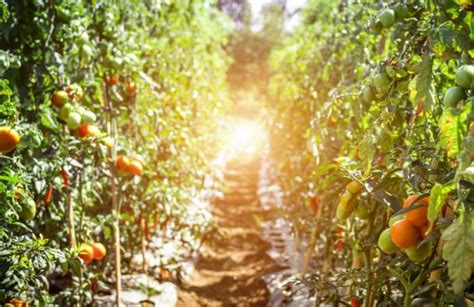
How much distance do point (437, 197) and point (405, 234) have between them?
193mm

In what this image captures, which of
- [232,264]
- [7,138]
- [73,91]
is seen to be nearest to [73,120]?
[73,91]

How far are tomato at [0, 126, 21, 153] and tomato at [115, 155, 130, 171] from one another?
2.37ft

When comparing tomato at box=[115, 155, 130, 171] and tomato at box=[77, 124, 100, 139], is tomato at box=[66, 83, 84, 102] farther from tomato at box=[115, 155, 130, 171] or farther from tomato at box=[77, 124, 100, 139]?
tomato at box=[115, 155, 130, 171]

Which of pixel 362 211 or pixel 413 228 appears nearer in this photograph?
pixel 413 228

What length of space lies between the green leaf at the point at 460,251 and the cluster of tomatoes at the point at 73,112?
151cm

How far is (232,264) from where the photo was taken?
3.63 m

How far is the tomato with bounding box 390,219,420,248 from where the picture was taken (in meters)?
0.94

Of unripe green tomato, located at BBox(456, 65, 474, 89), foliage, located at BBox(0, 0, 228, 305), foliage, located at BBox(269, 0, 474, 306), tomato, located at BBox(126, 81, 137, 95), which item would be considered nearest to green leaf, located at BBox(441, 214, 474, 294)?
foliage, located at BBox(269, 0, 474, 306)

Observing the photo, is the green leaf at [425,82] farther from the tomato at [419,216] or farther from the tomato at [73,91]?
the tomato at [73,91]

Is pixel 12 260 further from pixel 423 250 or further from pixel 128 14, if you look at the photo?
pixel 128 14

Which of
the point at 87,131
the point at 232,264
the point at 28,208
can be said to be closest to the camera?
the point at 28,208

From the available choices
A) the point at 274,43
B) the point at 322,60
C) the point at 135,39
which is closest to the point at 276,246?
the point at 322,60

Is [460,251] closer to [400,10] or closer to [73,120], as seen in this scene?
[400,10]

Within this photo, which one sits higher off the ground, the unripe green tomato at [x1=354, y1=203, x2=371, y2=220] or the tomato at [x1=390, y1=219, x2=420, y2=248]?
the unripe green tomato at [x1=354, y1=203, x2=371, y2=220]
